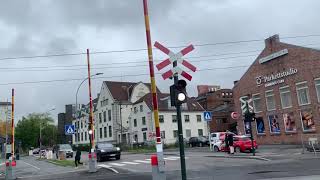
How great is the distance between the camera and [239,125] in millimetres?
48688

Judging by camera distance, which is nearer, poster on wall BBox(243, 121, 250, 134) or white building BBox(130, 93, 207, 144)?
poster on wall BBox(243, 121, 250, 134)

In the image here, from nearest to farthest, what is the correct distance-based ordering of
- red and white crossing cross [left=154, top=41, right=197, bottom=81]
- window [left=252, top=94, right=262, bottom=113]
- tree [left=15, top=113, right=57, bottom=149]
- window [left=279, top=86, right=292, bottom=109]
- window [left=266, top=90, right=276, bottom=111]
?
1. red and white crossing cross [left=154, top=41, right=197, bottom=81]
2. window [left=279, top=86, right=292, bottom=109]
3. window [left=266, top=90, right=276, bottom=111]
4. window [left=252, top=94, right=262, bottom=113]
5. tree [left=15, top=113, right=57, bottom=149]

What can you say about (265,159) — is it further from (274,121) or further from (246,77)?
(246,77)

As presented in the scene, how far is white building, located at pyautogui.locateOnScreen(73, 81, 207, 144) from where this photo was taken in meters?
71.9

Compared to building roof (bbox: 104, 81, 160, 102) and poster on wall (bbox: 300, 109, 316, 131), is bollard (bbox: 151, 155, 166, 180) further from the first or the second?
building roof (bbox: 104, 81, 160, 102)

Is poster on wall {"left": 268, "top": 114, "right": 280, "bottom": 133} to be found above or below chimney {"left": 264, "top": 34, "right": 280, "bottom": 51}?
below

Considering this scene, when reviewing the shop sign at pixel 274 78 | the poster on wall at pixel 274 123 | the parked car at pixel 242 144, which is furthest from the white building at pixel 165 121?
the parked car at pixel 242 144

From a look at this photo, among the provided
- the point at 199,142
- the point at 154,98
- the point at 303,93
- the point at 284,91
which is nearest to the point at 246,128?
the point at 284,91

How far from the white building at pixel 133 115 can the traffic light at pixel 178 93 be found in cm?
5705

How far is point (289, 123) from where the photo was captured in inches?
1620

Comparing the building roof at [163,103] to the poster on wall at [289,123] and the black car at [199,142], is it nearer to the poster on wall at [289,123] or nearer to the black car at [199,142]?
the black car at [199,142]

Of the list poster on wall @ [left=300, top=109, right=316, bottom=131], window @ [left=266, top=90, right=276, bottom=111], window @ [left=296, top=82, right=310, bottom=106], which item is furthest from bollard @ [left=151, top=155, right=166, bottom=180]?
window @ [left=266, top=90, right=276, bottom=111]

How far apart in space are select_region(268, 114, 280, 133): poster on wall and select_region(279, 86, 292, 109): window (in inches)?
66.6

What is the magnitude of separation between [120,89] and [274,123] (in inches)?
1756
